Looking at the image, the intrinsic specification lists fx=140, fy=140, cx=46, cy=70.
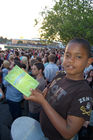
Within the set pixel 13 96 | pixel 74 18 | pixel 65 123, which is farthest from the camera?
pixel 74 18

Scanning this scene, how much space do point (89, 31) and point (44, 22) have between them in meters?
9.40

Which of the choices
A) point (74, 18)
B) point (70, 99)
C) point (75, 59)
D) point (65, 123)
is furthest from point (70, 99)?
point (74, 18)

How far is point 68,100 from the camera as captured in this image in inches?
42.5

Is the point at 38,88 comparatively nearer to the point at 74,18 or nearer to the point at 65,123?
the point at 65,123

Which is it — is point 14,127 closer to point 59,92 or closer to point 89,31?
point 59,92

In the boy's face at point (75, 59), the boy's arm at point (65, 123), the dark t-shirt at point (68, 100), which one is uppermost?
the boy's face at point (75, 59)

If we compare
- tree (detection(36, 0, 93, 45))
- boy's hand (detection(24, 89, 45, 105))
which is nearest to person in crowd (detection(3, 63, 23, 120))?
boy's hand (detection(24, 89, 45, 105))

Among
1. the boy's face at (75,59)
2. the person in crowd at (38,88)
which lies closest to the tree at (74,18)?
the person in crowd at (38,88)

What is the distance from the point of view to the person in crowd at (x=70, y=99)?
39.5 inches

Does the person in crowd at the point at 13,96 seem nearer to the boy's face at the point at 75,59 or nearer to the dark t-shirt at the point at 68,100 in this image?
the dark t-shirt at the point at 68,100

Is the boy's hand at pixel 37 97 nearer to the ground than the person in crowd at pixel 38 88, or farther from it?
farther from it

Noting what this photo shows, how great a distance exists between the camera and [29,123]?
1.31 metres

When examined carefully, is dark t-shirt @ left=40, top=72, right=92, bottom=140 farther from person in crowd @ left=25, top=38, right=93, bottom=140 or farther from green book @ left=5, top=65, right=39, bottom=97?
green book @ left=5, top=65, right=39, bottom=97

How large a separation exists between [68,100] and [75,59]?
1.08ft
